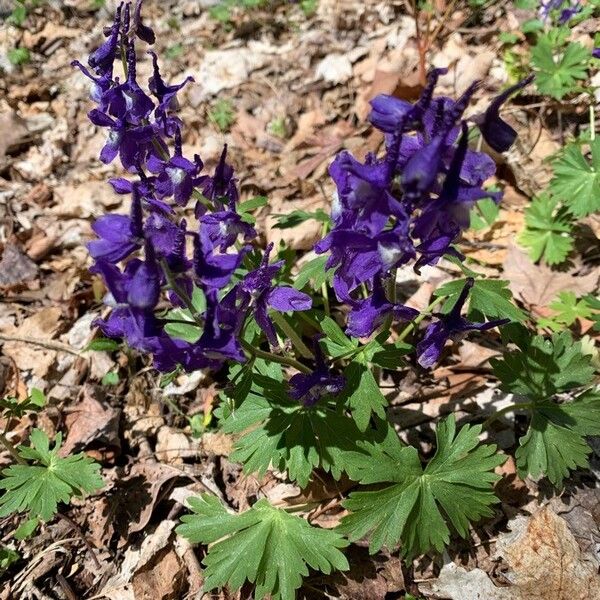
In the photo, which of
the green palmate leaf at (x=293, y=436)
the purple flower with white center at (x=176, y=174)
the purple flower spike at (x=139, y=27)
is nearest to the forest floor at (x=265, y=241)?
the green palmate leaf at (x=293, y=436)

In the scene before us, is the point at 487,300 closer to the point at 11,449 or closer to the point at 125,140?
the point at 125,140

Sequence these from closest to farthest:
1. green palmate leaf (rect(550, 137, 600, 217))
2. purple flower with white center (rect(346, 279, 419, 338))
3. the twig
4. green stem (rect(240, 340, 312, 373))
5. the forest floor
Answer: green stem (rect(240, 340, 312, 373)) < purple flower with white center (rect(346, 279, 419, 338)) < the forest floor < green palmate leaf (rect(550, 137, 600, 217)) < the twig

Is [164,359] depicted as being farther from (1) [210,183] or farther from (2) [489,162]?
(2) [489,162]

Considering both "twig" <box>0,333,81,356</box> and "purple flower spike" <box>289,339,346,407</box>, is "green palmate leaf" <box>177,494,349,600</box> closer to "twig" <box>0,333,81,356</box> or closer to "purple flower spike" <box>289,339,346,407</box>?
"purple flower spike" <box>289,339,346,407</box>

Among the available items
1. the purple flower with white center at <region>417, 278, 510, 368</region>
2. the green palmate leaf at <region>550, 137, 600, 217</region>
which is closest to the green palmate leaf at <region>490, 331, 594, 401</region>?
the purple flower with white center at <region>417, 278, 510, 368</region>

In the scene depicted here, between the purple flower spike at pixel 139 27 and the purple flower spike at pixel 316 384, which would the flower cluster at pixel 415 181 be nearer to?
the purple flower spike at pixel 316 384

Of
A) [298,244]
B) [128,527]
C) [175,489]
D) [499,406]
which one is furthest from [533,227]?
[128,527]
